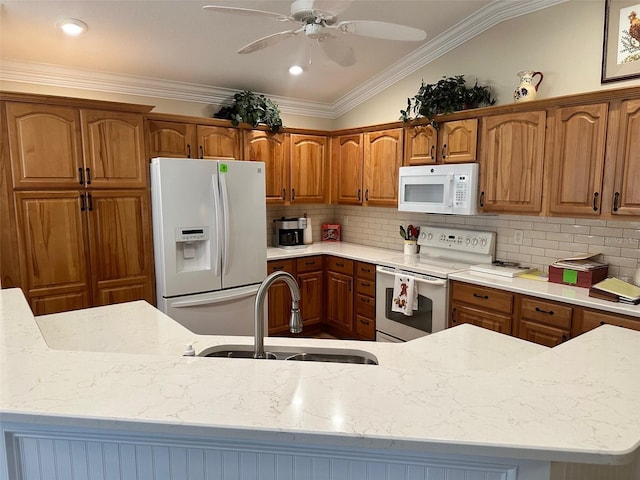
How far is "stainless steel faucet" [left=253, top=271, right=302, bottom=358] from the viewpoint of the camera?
1499mm

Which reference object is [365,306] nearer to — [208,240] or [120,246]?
[208,240]

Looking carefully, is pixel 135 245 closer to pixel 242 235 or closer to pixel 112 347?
pixel 242 235

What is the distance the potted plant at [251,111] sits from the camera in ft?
13.2

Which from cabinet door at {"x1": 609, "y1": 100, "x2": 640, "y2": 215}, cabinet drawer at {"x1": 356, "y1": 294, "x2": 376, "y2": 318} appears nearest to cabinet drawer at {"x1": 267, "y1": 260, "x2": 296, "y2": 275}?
cabinet drawer at {"x1": 356, "y1": 294, "x2": 376, "y2": 318}

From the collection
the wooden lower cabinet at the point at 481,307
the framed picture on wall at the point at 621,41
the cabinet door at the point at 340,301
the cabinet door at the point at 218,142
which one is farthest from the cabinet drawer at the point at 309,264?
the framed picture on wall at the point at 621,41

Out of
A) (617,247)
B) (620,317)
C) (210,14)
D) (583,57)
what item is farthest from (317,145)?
(620,317)

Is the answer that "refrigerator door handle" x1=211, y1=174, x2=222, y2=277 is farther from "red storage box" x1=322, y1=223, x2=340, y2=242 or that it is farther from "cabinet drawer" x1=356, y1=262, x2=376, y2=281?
"red storage box" x1=322, y1=223, x2=340, y2=242

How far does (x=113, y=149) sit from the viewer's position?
324 centimetres

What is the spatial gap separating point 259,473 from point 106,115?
3013mm

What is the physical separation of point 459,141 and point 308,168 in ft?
5.72

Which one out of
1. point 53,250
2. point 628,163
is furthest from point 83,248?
point 628,163

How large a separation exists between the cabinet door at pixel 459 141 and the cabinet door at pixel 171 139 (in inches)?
87.0

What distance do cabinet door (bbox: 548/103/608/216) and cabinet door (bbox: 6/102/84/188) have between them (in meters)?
3.39

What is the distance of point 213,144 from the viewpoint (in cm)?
394
